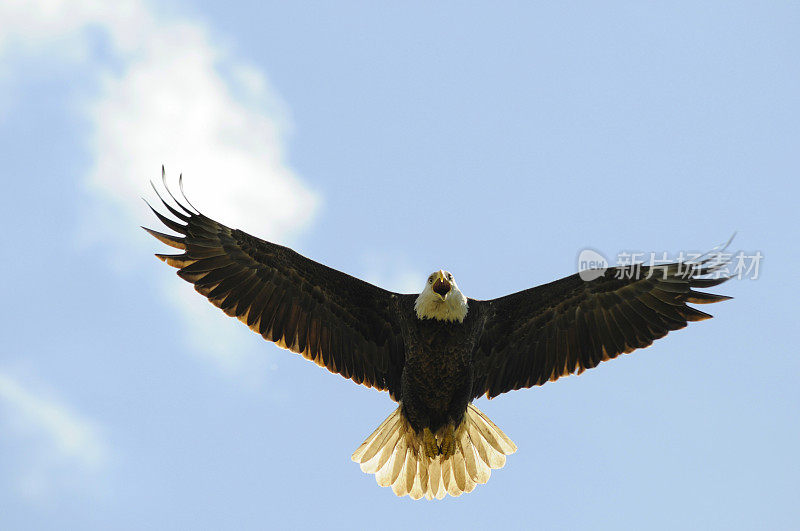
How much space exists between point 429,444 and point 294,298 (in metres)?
1.70

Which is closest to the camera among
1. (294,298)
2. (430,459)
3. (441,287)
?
(441,287)

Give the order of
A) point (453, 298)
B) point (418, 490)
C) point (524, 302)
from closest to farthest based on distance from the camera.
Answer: point (453, 298) → point (524, 302) → point (418, 490)

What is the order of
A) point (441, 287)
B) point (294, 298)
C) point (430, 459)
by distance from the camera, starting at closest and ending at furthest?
point (441, 287), point (294, 298), point (430, 459)

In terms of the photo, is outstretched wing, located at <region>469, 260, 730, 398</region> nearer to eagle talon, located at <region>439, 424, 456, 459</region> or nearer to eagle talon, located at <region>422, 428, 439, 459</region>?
eagle talon, located at <region>439, 424, 456, 459</region>

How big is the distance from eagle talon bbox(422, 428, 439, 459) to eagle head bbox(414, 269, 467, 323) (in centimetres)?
112

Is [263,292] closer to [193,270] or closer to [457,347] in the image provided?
[193,270]

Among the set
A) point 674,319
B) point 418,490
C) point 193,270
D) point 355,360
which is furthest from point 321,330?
point 674,319

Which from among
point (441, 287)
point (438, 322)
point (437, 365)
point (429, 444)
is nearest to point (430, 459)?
point (429, 444)

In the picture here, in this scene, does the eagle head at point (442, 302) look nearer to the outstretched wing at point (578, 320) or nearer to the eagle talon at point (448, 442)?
the outstretched wing at point (578, 320)

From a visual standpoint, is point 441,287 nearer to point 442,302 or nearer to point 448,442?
point 442,302

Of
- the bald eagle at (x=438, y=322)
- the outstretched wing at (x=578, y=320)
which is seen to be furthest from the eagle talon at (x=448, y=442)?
the outstretched wing at (x=578, y=320)

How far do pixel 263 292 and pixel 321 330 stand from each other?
590 millimetres

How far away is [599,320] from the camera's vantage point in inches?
285

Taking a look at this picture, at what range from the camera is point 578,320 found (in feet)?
23.9
